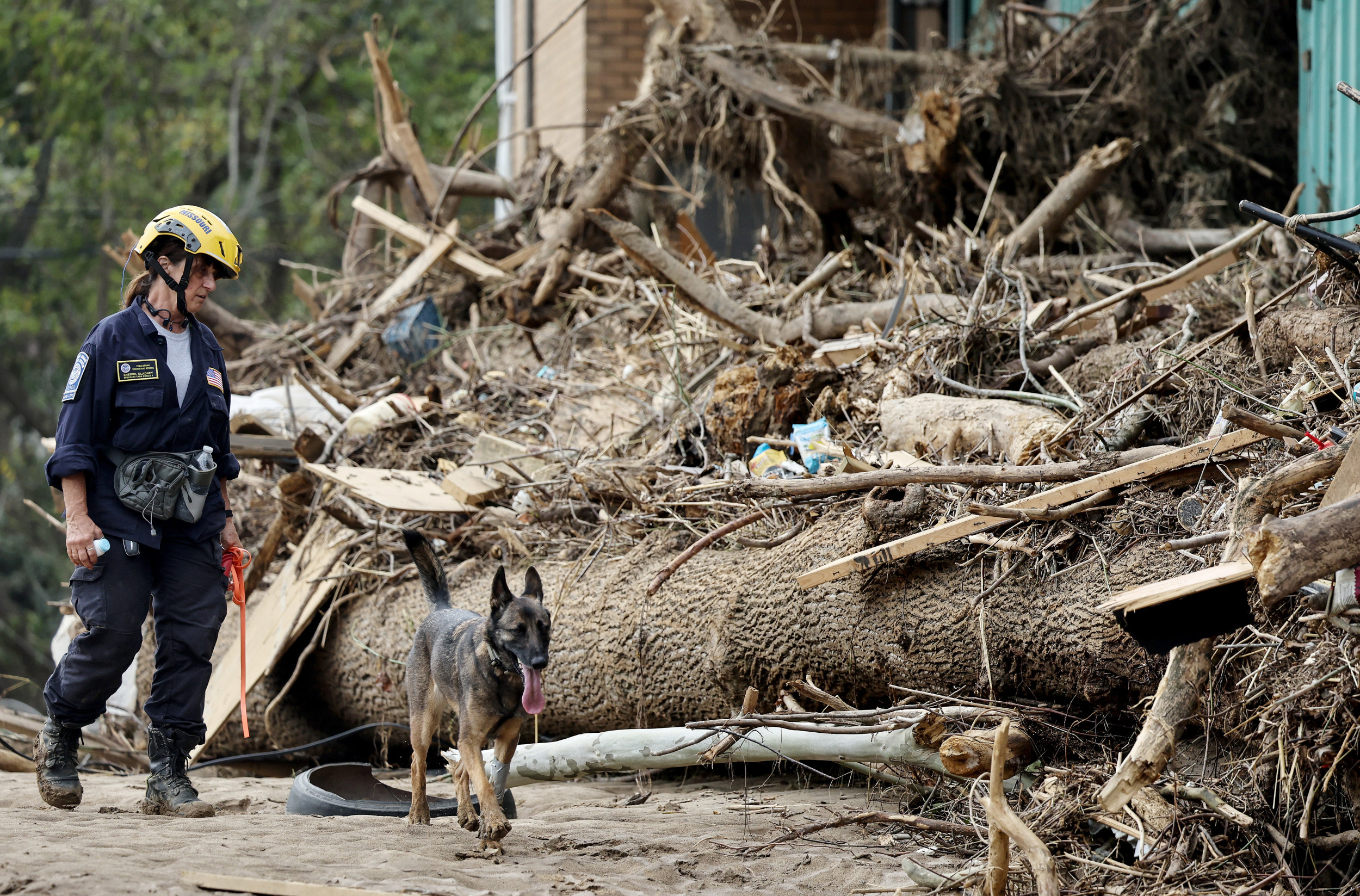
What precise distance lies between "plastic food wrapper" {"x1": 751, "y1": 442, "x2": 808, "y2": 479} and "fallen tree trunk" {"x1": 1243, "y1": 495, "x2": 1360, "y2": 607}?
2884mm

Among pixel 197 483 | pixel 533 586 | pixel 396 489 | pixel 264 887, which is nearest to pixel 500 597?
pixel 533 586

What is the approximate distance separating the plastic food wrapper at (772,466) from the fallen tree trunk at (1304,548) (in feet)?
9.46

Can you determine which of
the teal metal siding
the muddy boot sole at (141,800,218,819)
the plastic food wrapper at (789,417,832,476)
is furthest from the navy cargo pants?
the teal metal siding

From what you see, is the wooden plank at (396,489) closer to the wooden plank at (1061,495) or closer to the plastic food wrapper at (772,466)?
the plastic food wrapper at (772,466)

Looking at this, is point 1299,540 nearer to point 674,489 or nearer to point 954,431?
point 954,431

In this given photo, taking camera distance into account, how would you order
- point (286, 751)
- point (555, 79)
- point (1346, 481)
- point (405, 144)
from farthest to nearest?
point (555, 79), point (405, 144), point (286, 751), point (1346, 481)

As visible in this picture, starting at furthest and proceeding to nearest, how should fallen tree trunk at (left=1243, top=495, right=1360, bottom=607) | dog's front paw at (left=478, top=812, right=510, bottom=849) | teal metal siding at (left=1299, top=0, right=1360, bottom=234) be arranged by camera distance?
teal metal siding at (left=1299, top=0, right=1360, bottom=234) → dog's front paw at (left=478, top=812, right=510, bottom=849) → fallen tree trunk at (left=1243, top=495, right=1360, bottom=607)

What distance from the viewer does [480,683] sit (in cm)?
432

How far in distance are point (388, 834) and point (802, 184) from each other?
6.41 meters

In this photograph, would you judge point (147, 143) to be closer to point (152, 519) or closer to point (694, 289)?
point (694, 289)

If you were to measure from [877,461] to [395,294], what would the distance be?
5563 mm

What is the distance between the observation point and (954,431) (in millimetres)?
5320

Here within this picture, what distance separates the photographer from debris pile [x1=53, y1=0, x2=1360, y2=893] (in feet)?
11.6

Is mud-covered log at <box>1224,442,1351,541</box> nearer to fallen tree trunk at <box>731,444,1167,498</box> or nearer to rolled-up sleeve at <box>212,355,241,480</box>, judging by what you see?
fallen tree trunk at <box>731,444,1167,498</box>
